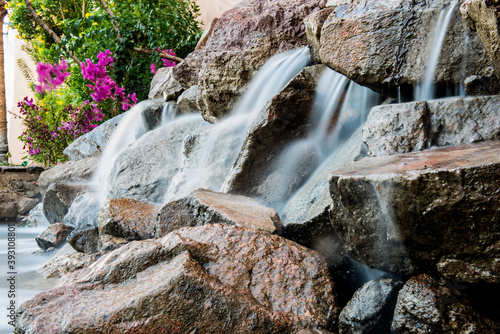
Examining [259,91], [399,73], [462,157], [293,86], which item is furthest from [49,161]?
[462,157]

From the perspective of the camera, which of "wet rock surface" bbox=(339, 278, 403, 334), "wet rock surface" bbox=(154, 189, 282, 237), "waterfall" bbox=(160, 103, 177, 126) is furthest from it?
"waterfall" bbox=(160, 103, 177, 126)

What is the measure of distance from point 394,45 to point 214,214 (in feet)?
5.54

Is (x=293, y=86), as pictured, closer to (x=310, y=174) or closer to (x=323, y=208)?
(x=310, y=174)

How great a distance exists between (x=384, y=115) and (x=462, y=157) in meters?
0.79

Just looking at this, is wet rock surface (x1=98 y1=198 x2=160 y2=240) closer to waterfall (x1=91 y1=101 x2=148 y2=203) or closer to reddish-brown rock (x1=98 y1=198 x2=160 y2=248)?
reddish-brown rock (x1=98 y1=198 x2=160 y2=248)

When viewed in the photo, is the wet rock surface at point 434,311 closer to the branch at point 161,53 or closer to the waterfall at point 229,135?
the waterfall at point 229,135

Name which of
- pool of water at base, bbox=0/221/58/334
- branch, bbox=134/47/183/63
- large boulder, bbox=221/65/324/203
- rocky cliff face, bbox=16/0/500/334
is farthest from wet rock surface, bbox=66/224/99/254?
branch, bbox=134/47/183/63

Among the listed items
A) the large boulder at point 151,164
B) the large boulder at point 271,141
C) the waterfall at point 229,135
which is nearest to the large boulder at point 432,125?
the large boulder at point 271,141

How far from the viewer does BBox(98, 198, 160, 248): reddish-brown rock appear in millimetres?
3311

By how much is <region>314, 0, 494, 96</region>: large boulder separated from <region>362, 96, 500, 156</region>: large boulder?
468mm

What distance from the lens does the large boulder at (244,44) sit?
15.7 ft

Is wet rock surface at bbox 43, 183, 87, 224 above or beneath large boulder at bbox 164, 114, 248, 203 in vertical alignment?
beneath

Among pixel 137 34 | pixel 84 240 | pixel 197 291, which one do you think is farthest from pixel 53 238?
pixel 137 34

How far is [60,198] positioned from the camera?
545cm
